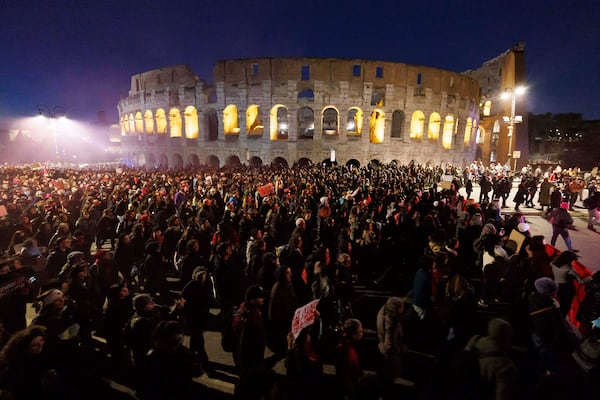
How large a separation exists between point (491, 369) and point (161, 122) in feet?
138

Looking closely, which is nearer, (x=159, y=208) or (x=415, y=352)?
(x=415, y=352)

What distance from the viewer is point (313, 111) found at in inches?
1261

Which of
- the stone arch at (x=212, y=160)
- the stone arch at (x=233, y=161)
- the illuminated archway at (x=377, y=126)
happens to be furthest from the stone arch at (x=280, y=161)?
the illuminated archway at (x=377, y=126)

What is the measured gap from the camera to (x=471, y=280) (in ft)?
24.4

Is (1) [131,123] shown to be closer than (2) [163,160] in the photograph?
No

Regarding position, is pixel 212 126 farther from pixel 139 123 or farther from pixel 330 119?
pixel 330 119

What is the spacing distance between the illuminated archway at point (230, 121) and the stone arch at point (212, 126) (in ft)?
7.56

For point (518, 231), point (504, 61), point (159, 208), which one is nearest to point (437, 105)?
point (504, 61)

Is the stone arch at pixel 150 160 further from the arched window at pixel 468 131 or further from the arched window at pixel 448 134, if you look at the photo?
the arched window at pixel 468 131

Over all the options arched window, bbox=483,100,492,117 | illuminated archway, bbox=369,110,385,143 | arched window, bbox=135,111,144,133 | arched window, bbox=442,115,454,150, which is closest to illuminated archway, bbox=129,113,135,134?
arched window, bbox=135,111,144,133

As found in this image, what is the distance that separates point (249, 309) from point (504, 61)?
49.5m

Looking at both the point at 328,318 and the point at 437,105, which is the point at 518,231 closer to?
the point at 328,318

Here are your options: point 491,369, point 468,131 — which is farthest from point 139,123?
point 491,369

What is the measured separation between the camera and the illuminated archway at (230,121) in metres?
33.1
